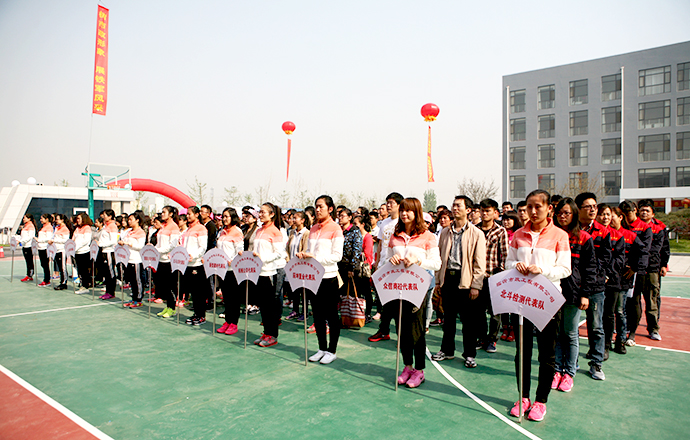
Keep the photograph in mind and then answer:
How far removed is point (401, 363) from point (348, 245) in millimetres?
2110

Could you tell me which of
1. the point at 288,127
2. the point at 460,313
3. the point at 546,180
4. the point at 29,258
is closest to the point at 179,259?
the point at 460,313

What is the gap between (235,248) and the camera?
6.93 metres

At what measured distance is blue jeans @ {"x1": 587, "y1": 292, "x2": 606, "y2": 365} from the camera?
4746mm

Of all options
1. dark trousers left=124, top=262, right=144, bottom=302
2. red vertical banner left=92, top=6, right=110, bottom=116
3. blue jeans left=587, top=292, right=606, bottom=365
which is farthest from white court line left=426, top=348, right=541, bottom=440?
red vertical banner left=92, top=6, right=110, bottom=116

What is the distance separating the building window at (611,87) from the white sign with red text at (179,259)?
4015 centimetres

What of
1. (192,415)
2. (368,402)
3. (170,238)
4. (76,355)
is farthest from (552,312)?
(170,238)

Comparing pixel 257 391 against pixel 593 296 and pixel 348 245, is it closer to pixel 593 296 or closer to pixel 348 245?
pixel 348 245

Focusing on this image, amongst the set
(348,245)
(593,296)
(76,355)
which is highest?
(348,245)

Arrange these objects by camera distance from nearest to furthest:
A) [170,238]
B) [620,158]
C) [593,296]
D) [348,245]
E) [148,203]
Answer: [593,296] < [348,245] < [170,238] < [620,158] < [148,203]

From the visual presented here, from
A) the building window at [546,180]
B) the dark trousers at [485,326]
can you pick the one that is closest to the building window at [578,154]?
the building window at [546,180]

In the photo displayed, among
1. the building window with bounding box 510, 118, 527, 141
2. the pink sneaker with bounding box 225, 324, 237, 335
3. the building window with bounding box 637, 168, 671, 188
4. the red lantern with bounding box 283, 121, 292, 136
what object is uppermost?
the building window with bounding box 510, 118, 527, 141

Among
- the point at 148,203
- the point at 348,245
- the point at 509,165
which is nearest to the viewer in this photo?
the point at 348,245

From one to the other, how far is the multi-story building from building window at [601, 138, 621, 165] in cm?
7

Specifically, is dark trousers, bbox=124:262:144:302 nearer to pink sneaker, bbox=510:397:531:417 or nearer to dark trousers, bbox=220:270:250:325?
dark trousers, bbox=220:270:250:325
